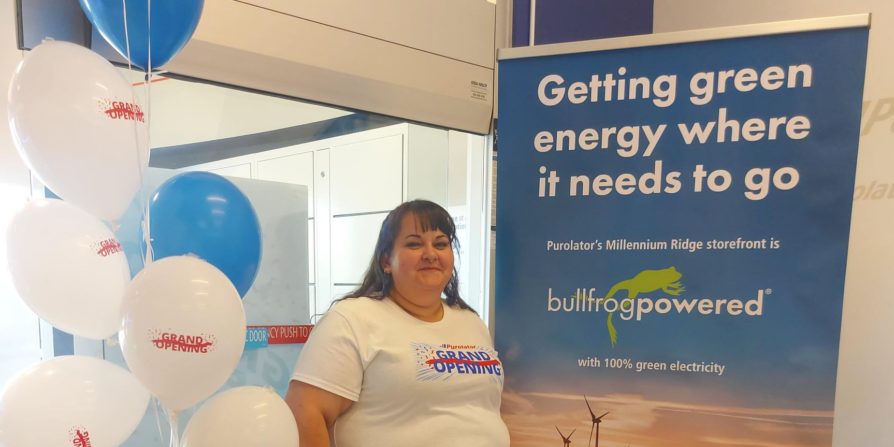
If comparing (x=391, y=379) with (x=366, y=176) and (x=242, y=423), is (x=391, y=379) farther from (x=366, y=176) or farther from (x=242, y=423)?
(x=366, y=176)

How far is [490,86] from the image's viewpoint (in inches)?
78.1

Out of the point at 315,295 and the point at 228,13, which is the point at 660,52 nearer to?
the point at 228,13

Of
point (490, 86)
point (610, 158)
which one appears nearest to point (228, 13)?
point (490, 86)

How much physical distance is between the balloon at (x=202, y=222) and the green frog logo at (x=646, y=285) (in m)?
0.97

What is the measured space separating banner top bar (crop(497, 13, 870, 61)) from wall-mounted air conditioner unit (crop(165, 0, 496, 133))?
0.37 m

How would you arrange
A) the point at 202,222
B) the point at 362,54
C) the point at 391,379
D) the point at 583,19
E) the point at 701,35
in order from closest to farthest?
the point at 202,222 < the point at 391,379 < the point at 701,35 < the point at 362,54 < the point at 583,19

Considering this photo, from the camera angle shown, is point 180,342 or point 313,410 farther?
point 313,410

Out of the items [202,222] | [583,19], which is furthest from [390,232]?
[583,19]

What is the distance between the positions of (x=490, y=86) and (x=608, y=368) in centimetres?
111

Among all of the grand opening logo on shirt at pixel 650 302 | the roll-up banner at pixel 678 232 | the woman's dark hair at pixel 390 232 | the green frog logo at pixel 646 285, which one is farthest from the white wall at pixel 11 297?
the green frog logo at pixel 646 285

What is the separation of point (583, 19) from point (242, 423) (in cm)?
192

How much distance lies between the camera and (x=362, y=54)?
1.65 meters

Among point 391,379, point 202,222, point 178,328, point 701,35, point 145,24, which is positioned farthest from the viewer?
point 701,35

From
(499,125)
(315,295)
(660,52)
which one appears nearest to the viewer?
(660,52)
